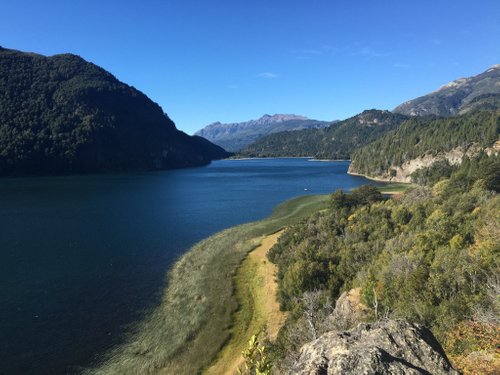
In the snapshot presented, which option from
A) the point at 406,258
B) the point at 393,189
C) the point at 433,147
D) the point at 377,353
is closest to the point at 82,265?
the point at 406,258

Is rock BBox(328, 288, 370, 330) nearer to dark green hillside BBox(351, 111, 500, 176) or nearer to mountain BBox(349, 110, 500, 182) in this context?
mountain BBox(349, 110, 500, 182)

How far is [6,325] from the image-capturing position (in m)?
27.9

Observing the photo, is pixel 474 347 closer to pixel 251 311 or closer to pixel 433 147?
pixel 251 311

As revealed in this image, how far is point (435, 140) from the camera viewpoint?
15950cm

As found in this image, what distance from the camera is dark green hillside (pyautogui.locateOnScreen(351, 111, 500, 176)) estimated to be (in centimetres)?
14200

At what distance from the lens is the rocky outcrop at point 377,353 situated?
657cm

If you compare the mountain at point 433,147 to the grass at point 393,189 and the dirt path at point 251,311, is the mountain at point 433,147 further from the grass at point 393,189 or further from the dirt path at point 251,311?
the dirt path at point 251,311

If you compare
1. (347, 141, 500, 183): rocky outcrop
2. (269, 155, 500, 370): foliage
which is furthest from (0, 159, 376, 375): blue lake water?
(347, 141, 500, 183): rocky outcrop

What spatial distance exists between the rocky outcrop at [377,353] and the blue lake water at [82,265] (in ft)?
71.5

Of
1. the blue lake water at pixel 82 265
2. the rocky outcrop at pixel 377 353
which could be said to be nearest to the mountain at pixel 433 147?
the blue lake water at pixel 82 265

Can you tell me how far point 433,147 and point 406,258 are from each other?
511 feet

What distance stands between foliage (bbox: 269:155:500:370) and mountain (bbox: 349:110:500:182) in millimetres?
107474

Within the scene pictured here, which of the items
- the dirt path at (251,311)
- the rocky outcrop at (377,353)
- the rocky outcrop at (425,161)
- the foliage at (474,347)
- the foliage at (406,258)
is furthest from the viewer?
the rocky outcrop at (425,161)

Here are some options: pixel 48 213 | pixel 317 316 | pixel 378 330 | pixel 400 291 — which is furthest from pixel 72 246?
pixel 378 330
